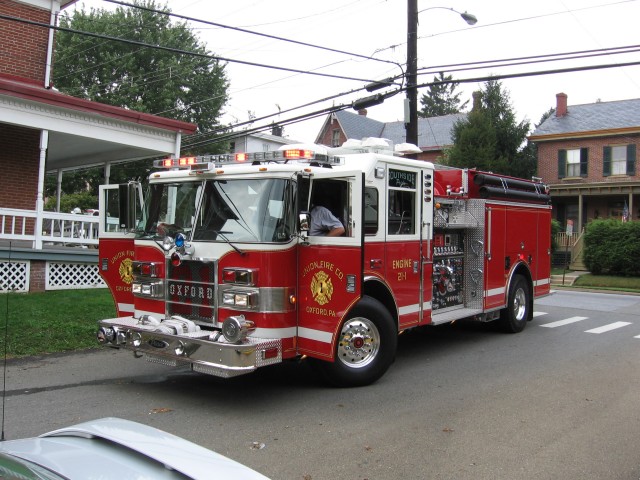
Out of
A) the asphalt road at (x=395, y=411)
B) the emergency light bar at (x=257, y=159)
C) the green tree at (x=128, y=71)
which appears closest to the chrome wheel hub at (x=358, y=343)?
the asphalt road at (x=395, y=411)

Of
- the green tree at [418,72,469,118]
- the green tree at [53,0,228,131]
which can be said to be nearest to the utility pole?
the green tree at [53,0,228,131]

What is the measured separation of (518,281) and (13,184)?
37.0ft

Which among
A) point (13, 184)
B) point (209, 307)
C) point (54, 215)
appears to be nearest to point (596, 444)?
point (209, 307)

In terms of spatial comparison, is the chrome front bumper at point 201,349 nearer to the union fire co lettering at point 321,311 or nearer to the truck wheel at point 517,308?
the union fire co lettering at point 321,311

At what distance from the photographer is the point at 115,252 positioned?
7887 mm

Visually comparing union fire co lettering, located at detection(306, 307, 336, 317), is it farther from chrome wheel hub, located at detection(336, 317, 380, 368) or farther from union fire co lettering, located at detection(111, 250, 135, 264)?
union fire co lettering, located at detection(111, 250, 135, 264)

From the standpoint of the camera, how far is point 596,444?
5137mm

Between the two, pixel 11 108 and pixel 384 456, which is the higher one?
pixel 11 108

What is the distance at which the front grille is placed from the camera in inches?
250

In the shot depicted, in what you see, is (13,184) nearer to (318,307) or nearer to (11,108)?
(11,108)

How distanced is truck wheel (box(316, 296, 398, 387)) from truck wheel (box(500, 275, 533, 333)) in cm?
418

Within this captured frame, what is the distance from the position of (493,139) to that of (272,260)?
28069 mm

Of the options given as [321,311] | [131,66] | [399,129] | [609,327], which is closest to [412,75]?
[609,327]

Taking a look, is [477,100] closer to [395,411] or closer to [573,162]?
[573,162]
